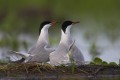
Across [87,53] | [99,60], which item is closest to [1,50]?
[87,53]

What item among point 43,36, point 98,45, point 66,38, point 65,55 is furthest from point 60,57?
point 98,45

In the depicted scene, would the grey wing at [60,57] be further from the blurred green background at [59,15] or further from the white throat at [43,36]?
the blurred green background at [59,15]

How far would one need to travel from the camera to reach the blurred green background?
23.3 m

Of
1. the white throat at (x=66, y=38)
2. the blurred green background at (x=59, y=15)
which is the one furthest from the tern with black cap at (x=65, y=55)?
the blurred green background at (x=59, y=15)

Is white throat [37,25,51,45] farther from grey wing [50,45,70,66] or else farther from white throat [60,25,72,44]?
Result: grey wing [50,45,70,66]

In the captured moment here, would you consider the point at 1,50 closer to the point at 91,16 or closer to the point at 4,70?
the point at 4,70

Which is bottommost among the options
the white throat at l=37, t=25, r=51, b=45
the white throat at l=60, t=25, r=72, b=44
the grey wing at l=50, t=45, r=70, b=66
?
the grey wing at l=50, t=45, r=70, b=66

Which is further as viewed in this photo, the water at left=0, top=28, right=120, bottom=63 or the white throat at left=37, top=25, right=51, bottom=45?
the water at left=0, top=28, right=120, bottom=63

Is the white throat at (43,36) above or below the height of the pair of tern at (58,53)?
above

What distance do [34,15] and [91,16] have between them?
5.71ft

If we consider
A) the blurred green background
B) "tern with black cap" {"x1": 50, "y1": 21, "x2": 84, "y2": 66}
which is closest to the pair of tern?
"tern with black cap" {"x1": 50, "y1": 21, "x2": 84, "y2": 66}

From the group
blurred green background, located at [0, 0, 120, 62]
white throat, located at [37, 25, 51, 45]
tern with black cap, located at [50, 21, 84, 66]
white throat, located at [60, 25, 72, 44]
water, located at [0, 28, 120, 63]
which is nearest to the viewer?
tern with black cap, located at [50, 21, 84, 66]

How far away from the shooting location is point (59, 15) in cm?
2667

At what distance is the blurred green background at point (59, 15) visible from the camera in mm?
23317
